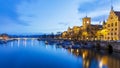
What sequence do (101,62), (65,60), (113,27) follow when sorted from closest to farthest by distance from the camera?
1. (101,62)
2. (65,60)
3. (113,27)

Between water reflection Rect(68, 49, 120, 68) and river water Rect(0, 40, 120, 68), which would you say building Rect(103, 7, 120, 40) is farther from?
water reflection Rect(68, 49, 120, 68)

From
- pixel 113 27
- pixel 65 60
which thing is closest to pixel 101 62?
pixel 65 60

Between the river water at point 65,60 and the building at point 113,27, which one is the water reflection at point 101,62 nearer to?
the river water at point 65,60

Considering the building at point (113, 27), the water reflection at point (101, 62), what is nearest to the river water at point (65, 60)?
the water reflection at point (101, 62)

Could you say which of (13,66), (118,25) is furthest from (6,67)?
(118,25)

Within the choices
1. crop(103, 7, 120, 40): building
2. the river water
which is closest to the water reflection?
the river water

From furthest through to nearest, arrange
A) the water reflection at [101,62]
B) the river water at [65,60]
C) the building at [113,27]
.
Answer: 1. the building at [113,27]
2. the river water at [65,60]
3. the water reflection at [101,62]

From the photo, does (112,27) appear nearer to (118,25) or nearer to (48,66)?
(118,25)

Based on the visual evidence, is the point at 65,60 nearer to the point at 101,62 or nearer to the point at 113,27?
the point at 101,62

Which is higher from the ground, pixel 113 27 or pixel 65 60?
pixel 113 27

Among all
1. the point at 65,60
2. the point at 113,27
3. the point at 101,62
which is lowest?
the point at 65,60

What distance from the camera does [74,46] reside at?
123875mm

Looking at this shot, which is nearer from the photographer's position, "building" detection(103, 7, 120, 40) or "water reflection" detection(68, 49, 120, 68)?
"water reflection" detection(68, 49, 120, 68)

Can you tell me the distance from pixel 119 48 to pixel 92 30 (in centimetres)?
8953
